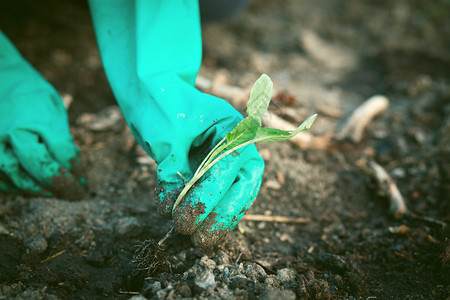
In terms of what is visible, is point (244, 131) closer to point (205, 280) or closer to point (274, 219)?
point (205, 280)

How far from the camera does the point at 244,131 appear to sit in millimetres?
1174

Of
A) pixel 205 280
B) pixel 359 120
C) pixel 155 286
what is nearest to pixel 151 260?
pixel 155 286

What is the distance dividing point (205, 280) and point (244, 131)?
0.51 metres

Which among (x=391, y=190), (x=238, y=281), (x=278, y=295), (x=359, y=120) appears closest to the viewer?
(x=278, y=295)

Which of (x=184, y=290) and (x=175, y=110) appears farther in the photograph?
(x=175, y=110)

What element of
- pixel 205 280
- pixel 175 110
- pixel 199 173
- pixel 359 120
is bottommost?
pixel 205 280

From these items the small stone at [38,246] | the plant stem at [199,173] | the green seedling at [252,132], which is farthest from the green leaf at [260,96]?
the small stone at [38,246]

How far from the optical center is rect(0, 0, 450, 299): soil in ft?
4.22

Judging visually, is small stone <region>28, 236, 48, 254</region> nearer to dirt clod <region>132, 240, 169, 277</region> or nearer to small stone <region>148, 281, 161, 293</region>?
dirt clod <region>132, 240, 169, 277</region>

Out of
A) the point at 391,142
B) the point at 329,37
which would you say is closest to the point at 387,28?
the point at 329,37

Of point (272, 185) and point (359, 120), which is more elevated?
point (359, 120)

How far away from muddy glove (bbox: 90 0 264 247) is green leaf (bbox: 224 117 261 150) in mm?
91

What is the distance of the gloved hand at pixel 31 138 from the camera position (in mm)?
1595

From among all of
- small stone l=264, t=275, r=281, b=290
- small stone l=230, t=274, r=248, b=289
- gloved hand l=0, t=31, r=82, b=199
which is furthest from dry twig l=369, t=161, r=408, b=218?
gloved hand l=0, t=31, r=82, b=199
